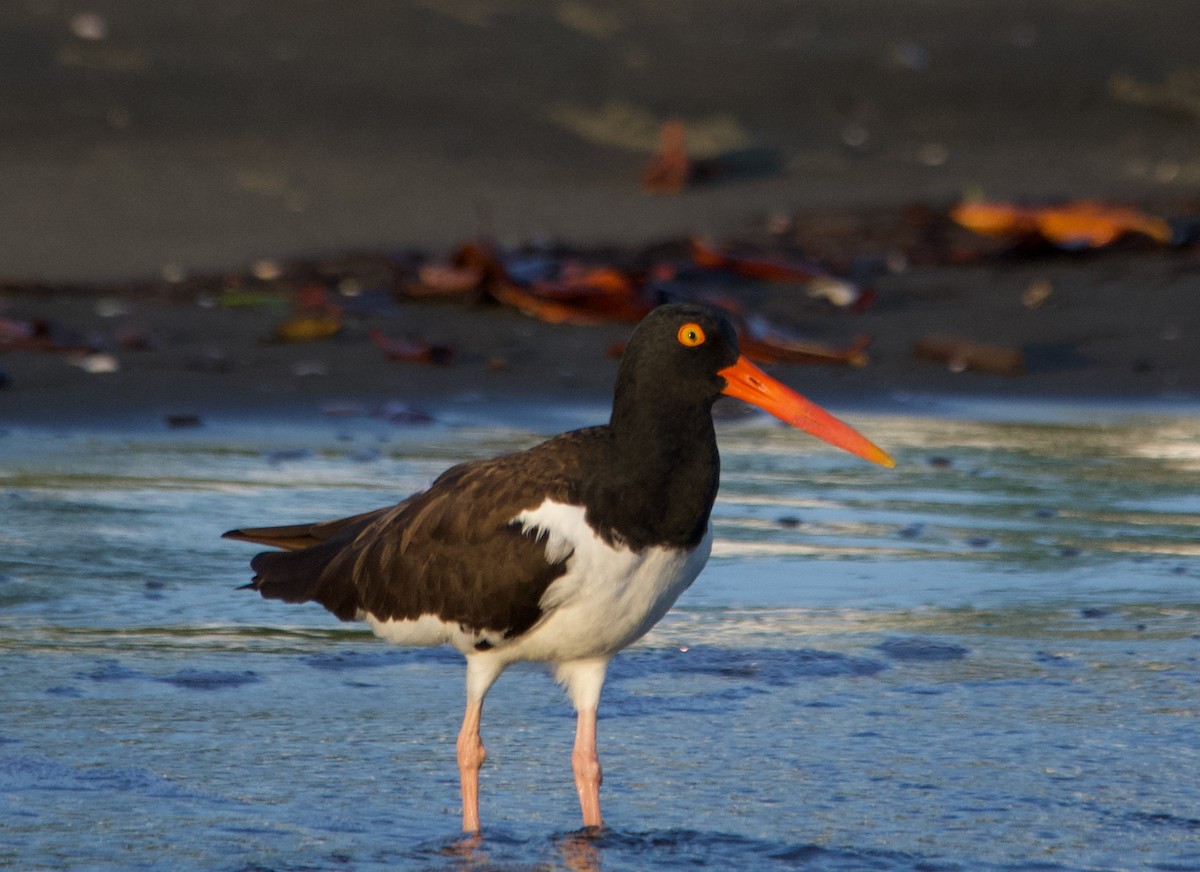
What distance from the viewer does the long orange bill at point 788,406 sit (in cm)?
417

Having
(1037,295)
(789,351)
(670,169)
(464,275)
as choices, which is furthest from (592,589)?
(670,169)

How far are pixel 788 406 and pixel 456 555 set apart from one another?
0.81 meters

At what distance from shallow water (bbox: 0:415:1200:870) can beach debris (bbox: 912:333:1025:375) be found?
204 centimetres

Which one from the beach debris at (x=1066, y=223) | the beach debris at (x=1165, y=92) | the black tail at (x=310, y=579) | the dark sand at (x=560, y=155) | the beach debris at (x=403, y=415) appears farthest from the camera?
the beach debris at (x=1165, y=92)

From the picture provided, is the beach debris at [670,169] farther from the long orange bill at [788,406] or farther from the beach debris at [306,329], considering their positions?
the long orange bill at [788,406]

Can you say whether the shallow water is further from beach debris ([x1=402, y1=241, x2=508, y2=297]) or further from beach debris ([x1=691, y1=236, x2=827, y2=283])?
beach debris ([x1=691, y1=236, x2=827, y2=283])

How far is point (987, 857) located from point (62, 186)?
10.4m

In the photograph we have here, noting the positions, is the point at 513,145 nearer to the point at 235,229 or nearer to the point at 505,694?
the point at 235,229

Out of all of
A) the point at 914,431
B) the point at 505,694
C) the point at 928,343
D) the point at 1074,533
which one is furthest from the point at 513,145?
the point at 505,694

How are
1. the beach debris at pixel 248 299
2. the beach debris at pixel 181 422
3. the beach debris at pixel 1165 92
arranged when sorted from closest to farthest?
the beach debris at pixel 181 422
the beach debris at pixel 248 299
the beach debris at pixel 1165 92

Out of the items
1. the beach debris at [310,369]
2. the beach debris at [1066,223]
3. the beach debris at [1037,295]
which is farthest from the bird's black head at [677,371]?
the beach debris at [1066,223]

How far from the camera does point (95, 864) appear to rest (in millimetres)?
3549

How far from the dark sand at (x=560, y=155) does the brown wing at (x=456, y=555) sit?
3.83 meters

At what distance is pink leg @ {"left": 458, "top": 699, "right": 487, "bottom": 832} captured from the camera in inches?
154
